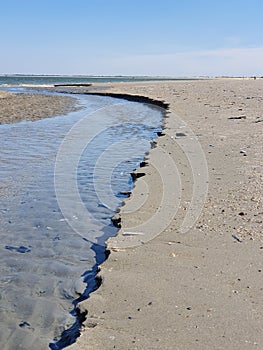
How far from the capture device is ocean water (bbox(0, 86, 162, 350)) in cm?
305

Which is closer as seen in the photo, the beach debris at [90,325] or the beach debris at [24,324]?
the beach debris at [90,325]

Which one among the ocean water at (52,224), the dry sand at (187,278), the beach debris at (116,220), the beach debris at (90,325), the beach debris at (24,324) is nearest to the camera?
the dry sand at (187,278)

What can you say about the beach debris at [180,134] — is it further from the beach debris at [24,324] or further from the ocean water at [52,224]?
the beach debris at [24,324]

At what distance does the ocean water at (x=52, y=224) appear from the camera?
3.05 meters

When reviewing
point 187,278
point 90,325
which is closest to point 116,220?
point 187,278

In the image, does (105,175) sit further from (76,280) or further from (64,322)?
(64,322)

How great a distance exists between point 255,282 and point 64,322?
54.8 inches

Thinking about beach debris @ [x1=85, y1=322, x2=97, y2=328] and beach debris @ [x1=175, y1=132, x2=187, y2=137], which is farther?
beach debris @ [x1=175, y1=132, x2=187, y2=137]

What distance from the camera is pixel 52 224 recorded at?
491 cm

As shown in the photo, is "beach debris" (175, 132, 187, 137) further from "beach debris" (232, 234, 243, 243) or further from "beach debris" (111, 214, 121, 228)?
"beach debris" (232, 234, 243, 243)

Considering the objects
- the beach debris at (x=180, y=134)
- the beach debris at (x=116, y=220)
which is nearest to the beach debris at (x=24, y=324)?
the beach debris at (x=116, y=220)

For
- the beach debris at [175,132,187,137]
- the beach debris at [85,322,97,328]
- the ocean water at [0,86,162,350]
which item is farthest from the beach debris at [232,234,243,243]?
the beach debris at [175,132,187,137]

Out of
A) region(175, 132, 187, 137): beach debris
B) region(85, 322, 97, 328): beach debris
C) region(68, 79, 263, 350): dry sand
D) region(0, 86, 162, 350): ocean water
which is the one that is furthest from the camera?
region(175, 132, 187, 137): beach debris

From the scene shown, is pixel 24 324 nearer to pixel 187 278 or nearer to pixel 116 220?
pixel 187 278
